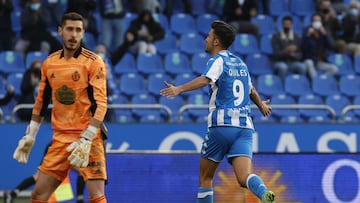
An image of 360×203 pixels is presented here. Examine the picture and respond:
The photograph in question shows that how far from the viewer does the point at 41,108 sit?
932cm

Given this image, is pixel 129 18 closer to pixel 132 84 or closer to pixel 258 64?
pixel 132 84

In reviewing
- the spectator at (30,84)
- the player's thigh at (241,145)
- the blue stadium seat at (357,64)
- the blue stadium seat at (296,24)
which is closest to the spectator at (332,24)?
the blue stadium seat at (357,64)

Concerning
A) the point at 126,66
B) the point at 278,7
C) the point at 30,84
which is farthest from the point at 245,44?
the point at 30,84

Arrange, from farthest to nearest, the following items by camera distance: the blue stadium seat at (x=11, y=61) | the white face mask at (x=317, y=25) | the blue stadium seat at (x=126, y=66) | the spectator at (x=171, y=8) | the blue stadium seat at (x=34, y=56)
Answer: the spectator at (x=171, y=8), the white face mask at (x=317, y=25), the blue stadium seat at (x=126, y=66), the blue stadium seat at (x=11, y=61), the blue stadium seat at (x=34, y=56)

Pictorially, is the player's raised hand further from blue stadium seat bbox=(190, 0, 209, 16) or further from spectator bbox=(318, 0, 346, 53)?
blue stadium seat bbox=(190, 0, 209, 16)

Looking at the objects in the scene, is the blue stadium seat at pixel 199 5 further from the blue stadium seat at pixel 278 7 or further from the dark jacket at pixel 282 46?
the dark jacket at pixel 282 46

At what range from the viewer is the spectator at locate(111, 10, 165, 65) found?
17781 millimetres

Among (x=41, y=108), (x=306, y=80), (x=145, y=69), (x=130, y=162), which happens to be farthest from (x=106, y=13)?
(x=41, y=108)

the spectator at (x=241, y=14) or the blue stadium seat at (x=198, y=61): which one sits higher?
the spectator at (x=241, y=14)

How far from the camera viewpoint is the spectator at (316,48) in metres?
18.2

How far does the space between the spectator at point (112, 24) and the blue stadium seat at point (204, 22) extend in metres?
1.54

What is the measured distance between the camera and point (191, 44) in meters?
18.2

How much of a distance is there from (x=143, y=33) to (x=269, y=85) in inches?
93.5

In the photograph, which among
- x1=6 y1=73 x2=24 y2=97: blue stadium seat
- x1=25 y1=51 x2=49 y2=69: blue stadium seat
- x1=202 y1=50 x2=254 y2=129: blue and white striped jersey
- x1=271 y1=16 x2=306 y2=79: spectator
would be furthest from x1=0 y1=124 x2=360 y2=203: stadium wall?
x1=271 y1=16 x2=306 y2=79: spectator
